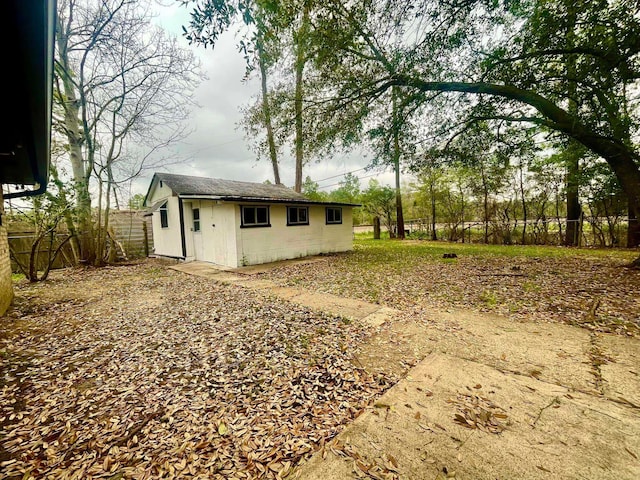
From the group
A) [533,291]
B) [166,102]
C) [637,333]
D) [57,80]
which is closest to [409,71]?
[533,291]

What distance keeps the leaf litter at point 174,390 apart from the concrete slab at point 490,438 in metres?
0.16

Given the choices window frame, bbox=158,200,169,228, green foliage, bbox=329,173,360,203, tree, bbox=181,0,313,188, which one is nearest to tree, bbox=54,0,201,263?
window frame, bbox=158,200,169,228

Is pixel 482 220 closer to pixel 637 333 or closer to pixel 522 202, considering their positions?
Answer: pixel 522 202

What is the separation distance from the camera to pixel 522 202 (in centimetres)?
1277

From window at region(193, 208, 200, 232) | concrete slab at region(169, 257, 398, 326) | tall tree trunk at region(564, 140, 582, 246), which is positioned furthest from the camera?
tall tree trunk at region(564, 140, 582, 246)

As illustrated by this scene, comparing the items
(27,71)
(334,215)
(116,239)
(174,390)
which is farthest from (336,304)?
(116,239)

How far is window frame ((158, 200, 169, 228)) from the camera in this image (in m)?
11.2

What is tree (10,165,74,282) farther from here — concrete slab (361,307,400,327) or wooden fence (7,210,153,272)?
concrete slab (361,307,400,327)

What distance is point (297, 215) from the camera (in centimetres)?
1034

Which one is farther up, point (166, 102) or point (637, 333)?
point (166, 102)

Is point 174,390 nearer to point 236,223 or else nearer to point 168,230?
point 236,223

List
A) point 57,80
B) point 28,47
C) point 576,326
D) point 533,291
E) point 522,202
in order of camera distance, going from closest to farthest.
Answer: point 28,47 → point 576,326 → point 533,291 → point 57,80 → point 522,202

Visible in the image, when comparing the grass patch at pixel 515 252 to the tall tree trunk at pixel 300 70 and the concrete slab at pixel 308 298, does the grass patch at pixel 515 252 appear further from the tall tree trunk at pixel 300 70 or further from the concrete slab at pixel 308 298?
the tall tree trunk at pixel 300 70

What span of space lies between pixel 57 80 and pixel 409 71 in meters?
9.13
